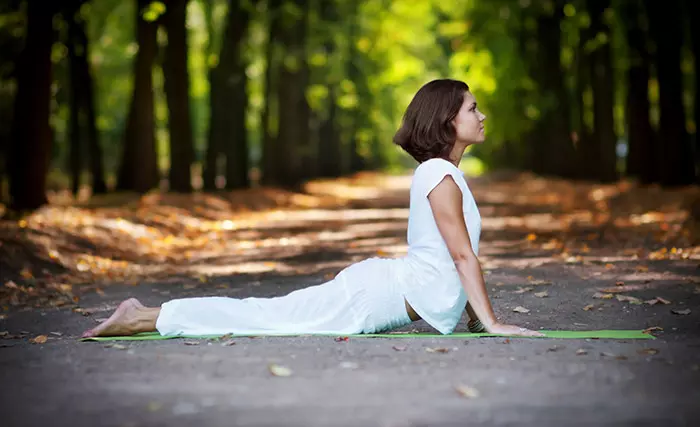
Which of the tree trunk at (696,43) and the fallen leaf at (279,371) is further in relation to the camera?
the tree trunk at (696,43)

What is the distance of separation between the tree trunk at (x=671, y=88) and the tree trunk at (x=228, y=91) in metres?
10.9

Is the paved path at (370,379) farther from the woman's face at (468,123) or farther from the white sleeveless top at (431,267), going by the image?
the woman's face at (468,123)

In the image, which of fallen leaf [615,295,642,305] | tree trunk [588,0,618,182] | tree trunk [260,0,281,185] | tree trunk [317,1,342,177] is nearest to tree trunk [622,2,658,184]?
tree trunk [588,0,618,182]

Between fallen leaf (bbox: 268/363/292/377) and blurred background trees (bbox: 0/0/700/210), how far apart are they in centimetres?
1460

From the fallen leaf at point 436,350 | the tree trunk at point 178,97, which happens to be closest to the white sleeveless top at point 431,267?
the fallen leaf at point 436,350

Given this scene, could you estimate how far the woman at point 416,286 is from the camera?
23.8 ft

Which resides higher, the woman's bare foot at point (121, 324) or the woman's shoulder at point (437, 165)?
the woman's shoulder at point (437, 165)

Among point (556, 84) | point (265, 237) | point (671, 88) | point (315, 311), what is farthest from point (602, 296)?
point (556, 84)

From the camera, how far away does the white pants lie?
734 cm

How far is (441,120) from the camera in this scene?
24.1 ft

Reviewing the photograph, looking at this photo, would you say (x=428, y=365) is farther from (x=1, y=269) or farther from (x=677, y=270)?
(x=1, y=269)

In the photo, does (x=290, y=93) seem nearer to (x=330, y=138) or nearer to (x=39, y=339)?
(x=330, y=138)

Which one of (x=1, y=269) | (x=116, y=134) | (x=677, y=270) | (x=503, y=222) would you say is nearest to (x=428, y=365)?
(x=677, y=270)

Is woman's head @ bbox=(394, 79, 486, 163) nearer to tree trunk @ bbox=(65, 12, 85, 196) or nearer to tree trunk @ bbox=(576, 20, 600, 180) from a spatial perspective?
tree trunk @ bbox=(65, 12, 85, 196)
